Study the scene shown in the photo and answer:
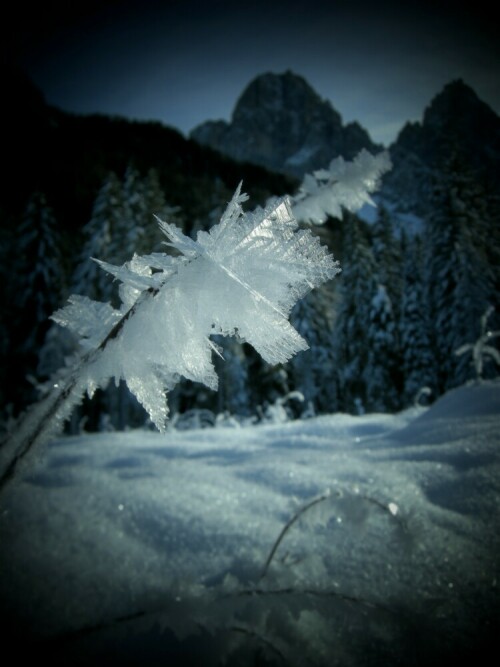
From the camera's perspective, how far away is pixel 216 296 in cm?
56

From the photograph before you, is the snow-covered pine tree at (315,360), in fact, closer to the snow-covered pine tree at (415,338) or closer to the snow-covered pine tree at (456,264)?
the snow-covered pine tree at (415,338)

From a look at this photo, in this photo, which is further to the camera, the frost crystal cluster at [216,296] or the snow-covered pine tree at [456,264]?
the snow-covered pine tree at [456,264]

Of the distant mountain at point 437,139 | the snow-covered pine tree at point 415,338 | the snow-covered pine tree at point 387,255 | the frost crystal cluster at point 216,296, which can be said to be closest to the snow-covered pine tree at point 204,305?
the frost crystal cluster at point 216,296

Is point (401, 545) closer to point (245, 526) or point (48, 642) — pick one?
point (245, 526)

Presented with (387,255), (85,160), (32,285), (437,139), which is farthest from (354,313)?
(437,139)

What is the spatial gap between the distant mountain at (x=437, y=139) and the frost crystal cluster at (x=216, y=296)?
132 meters

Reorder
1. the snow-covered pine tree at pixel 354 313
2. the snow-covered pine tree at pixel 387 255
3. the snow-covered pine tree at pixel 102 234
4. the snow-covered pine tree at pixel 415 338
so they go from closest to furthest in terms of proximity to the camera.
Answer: the snow-covered pine tree at pixel 102 234, the snow-covered pine tree at pixel 415 338, the snow-covered pine tree at pixel 354 313, the snow-covered pine tree at pixel 387 255

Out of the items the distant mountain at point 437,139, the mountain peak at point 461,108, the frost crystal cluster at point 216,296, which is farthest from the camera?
the mountain peak at point 461,108

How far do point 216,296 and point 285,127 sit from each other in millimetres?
156808

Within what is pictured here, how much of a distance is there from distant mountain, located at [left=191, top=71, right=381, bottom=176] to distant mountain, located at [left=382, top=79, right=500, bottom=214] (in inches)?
580

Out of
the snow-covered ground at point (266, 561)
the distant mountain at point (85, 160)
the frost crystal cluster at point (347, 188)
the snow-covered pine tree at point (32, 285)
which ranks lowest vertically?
the snow-covered ground at point (266, 561)

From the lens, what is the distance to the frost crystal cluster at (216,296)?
557mm

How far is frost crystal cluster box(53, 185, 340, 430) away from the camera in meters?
0.56

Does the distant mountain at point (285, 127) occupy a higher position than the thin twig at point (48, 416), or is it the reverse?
the distant mountain at point (285, 127)
